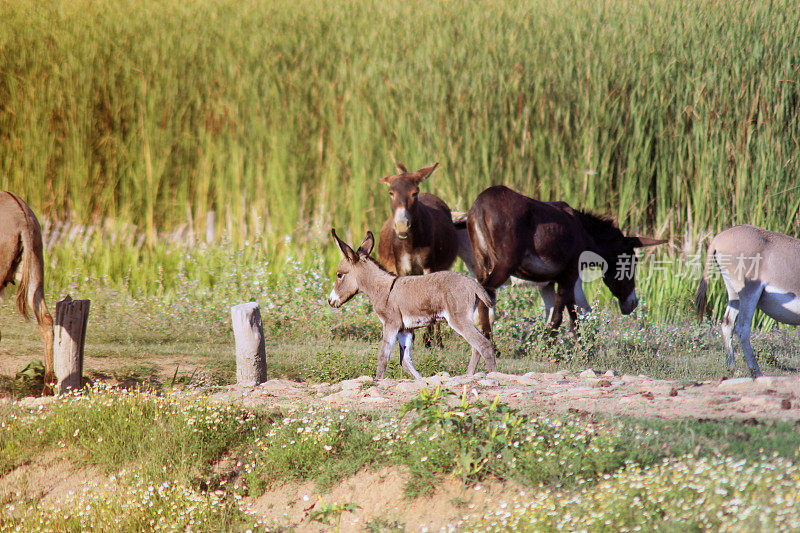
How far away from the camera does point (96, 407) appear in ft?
21.1

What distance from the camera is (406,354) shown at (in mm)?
7461

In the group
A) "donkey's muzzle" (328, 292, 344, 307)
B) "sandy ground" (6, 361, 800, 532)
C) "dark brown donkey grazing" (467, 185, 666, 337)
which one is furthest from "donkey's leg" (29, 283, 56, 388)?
"dark brown donkey grazing" (467, 185, 666, 337)

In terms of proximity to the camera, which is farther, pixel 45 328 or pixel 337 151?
pixel 337 151

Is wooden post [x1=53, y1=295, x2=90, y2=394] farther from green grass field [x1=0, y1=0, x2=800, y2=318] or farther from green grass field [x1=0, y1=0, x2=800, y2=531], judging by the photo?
green grass field [x1=0, y1=0, x2=800, y2=318]

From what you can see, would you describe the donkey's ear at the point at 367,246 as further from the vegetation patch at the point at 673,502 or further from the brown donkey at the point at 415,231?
the vegetation patch at the point at 673,502

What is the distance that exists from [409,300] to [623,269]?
346 cm

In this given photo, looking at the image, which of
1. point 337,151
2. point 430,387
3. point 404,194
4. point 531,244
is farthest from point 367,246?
point 337,151

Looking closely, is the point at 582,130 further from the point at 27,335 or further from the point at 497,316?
the point at 27,335

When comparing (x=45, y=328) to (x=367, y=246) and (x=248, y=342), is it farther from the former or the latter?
(x=367, y=246)

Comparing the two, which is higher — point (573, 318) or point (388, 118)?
point (388, 118)

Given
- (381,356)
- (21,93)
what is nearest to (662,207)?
(381,356)

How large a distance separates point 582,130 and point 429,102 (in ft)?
8.29

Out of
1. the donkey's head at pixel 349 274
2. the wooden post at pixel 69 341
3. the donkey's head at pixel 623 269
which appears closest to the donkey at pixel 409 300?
the donkey's head at pixel 349 274

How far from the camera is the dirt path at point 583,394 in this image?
5715mm
